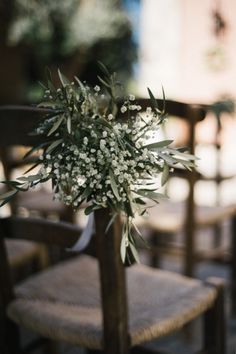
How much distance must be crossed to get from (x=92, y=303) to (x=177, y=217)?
0.94 meters

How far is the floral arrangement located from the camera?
1004mm

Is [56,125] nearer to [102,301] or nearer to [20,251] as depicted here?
[102,301]

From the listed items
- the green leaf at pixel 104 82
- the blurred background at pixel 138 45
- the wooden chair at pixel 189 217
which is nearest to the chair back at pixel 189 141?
the wooden chair at pixel 189 217

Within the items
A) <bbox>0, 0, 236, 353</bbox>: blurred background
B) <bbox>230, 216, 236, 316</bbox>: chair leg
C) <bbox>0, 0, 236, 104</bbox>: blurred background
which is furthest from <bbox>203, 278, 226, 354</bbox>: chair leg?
<bbox>0, 0, 236, 104</bbox>: blurred background

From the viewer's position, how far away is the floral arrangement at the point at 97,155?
39.5 inches

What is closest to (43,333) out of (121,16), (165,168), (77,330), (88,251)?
(77,330)

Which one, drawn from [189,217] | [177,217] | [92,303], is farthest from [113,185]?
[177,217]

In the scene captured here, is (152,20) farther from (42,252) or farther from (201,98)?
(42,252)

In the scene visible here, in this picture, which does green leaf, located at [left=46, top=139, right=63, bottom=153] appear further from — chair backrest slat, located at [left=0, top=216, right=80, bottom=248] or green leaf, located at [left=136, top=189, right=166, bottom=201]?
chair backrest slat, located at [left=0, top=216, right=80, bottom=248]

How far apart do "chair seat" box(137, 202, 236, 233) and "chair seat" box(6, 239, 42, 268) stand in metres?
0.49

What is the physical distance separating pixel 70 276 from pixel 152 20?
5986 millimetres

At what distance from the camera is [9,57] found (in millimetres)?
9789

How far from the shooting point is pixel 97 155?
1.00m

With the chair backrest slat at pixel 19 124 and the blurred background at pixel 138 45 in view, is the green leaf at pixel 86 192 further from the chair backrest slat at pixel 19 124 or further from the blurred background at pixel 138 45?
the blurred background at pixel 138 45
